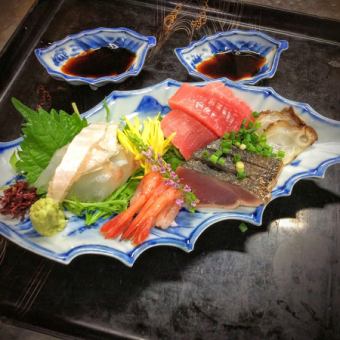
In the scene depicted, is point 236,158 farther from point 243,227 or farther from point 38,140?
point 38,140

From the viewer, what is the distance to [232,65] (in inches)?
126

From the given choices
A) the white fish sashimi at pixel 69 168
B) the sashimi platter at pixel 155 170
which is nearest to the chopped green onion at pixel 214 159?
the sashimi platter at pixel 155 170

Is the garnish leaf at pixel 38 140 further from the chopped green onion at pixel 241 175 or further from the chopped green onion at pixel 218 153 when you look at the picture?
the chopped green onion at pixel 241 175

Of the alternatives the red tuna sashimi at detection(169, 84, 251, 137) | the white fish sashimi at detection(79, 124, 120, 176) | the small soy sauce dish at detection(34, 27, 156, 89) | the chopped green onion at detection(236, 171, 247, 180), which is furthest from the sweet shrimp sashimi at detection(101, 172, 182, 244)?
the small soy sauce dish at detection(34, 27, 156, 89)

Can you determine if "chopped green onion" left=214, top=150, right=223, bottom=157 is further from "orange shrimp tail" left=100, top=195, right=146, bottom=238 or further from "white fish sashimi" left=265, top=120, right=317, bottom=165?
"orange shrimp tail" left=100, top=195, right=146, bottom=238

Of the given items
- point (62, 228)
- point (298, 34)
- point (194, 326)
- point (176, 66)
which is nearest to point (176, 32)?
point (176, 66)

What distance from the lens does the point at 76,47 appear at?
3312 millimetres

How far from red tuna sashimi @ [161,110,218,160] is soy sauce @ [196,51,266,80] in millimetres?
844

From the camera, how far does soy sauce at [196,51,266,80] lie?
3109 mm

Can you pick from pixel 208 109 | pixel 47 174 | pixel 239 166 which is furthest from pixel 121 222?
pixel 208 109

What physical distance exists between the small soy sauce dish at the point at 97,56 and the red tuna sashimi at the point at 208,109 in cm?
74

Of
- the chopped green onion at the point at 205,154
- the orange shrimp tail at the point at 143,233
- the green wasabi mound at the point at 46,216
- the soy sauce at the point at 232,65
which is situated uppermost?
the soy sauce at the point at 232,65

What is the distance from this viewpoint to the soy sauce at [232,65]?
3109mm

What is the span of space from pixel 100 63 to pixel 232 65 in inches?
45.8
